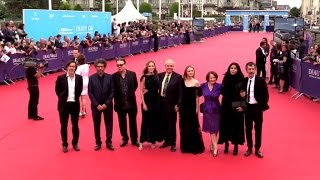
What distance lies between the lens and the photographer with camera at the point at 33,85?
1091 centimetres

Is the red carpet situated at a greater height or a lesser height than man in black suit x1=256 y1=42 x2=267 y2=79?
lesser

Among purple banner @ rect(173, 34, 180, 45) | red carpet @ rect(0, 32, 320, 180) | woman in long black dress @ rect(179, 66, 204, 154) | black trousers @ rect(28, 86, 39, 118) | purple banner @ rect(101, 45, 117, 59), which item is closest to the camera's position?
red carpet @ rect(0, 32, 320, 180)

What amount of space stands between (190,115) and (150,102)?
0.82 m

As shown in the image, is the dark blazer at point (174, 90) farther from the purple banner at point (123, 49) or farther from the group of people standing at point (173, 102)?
the purple banner at point (123, 49)

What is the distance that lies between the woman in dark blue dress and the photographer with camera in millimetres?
4763

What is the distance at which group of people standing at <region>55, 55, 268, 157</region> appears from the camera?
8.05 m

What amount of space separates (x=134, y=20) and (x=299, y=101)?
29.4 meters

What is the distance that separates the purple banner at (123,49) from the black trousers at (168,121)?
1928 centimetres

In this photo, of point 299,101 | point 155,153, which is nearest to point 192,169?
point 155,153

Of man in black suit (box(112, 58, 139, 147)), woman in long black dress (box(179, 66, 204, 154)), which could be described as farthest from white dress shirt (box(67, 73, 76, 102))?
woman in long black dress (box(179, 66, 204, 154))

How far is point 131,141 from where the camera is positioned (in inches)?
355

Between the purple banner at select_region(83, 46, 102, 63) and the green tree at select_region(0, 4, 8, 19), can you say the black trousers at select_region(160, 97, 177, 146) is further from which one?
the green tree at select_region(0, 4, 8, 19)

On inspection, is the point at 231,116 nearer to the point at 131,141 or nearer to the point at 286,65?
the point at 131,141

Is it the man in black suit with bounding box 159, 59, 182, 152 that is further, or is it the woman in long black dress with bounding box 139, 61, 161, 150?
the woman in long black dress with bounding box 139, 61, 161, 150
